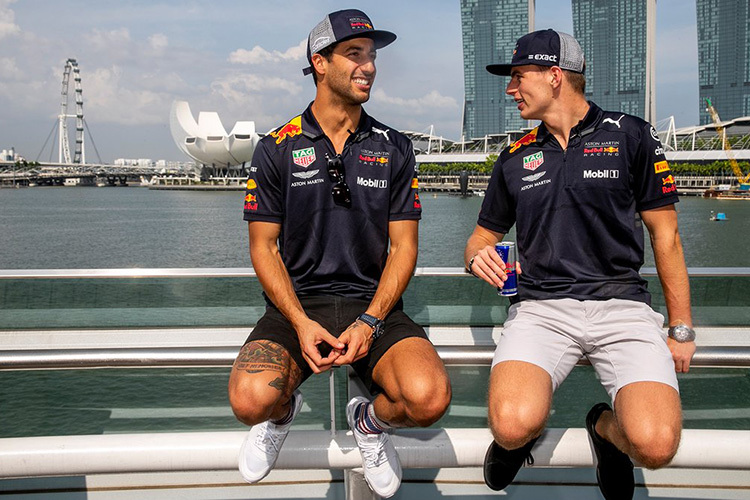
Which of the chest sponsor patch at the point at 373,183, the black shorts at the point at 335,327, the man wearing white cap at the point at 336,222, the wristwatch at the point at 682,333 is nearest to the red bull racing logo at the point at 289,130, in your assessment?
the man wearing white cap at the point at 336,222

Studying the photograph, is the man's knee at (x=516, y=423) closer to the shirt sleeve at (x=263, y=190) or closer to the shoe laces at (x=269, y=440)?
the shoe laces at (x=269, y=440)

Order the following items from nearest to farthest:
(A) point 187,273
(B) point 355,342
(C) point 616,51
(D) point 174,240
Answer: (B) point 355,342, (A) point 187,273, (D) point 174,240, (C) point 616,51

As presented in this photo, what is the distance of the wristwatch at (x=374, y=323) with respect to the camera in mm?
1804

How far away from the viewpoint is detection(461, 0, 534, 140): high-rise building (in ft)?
356

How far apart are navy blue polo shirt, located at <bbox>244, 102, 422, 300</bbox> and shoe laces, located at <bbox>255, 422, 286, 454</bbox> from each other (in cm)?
55

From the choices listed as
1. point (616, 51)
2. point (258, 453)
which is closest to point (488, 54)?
point (616, 51)

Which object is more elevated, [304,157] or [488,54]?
[488,54]

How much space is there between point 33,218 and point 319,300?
4031 centimetres

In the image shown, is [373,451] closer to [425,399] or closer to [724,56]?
[425,399]

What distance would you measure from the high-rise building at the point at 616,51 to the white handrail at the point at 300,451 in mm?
105536

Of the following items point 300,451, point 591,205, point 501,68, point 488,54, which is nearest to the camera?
point 300,451

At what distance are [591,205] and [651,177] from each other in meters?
0.20

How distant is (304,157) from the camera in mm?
2027

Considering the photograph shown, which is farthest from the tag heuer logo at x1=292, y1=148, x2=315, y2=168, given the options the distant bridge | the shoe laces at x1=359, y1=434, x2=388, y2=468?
the distant bridge
